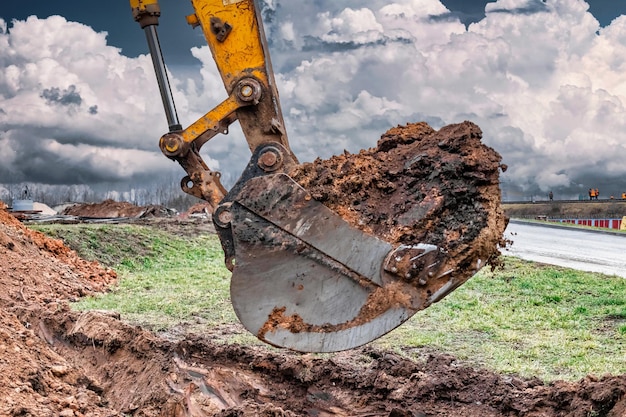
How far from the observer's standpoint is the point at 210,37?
5.65 metres

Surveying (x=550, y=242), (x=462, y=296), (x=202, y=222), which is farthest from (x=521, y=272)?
(x=202, y=222)

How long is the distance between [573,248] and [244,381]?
1408 centimetres

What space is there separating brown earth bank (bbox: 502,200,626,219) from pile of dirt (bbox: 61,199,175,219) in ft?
53.9

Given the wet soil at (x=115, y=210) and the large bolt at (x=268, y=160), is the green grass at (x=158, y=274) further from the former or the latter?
the wet soil at (x=115, y=210)

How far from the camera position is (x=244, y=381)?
5.85m

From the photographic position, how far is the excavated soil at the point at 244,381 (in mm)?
4914

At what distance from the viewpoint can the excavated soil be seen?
4914 mm

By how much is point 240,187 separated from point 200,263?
1178 cm

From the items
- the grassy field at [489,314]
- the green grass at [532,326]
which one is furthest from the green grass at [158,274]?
the green grass at [532,326]

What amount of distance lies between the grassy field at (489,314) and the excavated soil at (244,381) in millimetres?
768

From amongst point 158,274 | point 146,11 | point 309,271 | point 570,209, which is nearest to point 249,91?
point 146,11

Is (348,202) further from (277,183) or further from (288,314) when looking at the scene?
(288,314)

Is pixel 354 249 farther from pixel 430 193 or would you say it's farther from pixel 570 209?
pixel 570 209

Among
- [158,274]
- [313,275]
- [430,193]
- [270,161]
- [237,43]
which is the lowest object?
[313,275]
